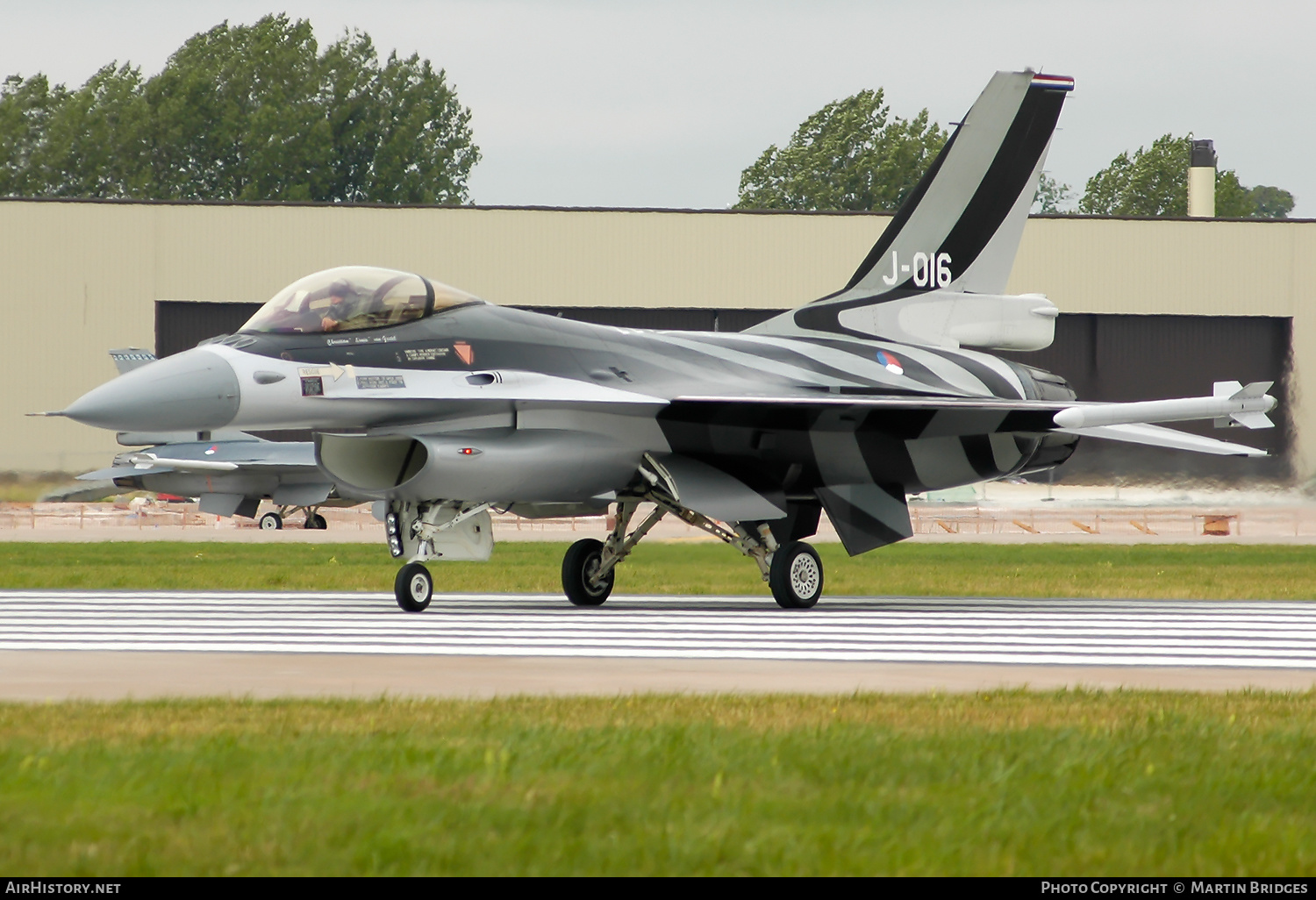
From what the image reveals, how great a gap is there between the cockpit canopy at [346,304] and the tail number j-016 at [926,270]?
6298mm

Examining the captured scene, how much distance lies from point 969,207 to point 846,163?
7425 cm

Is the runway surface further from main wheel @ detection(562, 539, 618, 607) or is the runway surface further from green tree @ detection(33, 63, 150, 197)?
green tree @ detection(33, 63, 150, 197)

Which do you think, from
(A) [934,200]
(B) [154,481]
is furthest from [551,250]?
(A) [934,200]

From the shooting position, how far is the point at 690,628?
13250 millimetres

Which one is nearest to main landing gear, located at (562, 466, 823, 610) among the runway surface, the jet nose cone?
the runway surface

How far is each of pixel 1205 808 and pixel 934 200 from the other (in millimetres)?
14422

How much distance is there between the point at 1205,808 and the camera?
18.2 feet

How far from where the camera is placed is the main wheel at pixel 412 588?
47.9 feet

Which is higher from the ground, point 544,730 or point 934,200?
point 934,200

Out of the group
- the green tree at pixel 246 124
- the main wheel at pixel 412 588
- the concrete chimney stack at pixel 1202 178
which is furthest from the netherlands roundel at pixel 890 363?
the green tree at pixel 246 124

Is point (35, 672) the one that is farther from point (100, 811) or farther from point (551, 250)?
point (551, 250)

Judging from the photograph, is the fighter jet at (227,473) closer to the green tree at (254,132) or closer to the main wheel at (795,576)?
the main wheel at (795,576)

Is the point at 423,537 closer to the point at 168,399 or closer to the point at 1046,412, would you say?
the point at 168,399

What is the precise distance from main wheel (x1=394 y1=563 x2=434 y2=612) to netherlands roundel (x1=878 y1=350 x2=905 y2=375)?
600 cm
